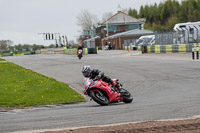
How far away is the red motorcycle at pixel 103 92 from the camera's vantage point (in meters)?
11.4

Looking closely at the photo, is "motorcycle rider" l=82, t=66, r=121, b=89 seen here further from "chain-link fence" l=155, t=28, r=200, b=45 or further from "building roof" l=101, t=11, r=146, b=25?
"building roof" l=101, t=11, r=146, b=25

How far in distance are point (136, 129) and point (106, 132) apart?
0.54 meters

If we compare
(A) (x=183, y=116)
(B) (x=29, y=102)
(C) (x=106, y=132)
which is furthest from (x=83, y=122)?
(B) (x=29, y=102)

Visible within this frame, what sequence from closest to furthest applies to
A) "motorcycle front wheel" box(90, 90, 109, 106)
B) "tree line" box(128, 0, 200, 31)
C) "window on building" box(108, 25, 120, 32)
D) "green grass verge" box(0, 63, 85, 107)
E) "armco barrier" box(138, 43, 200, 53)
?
"motorcycle front wheel" box(90, 90, 109, 106) < "green grass verge" box(0, 63, 85, 107) < "armco barrier" box(138, 43, 200, 53) < "tree line" box(128, 0, 200, 31) < "window on building" box(108, 25, 120, 32)

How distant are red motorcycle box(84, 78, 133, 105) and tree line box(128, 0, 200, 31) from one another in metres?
86.8

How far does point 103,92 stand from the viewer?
11.6 metres

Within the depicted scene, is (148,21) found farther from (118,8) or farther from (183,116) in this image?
(183,116)

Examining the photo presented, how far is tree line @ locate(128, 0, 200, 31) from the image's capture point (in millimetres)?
101375

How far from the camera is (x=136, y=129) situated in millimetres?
6863

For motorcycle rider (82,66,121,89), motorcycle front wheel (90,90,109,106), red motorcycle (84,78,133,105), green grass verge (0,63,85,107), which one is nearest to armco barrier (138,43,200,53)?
green grass verge (0,63,85,107)

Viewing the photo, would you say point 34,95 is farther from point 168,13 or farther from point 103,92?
point 168,13

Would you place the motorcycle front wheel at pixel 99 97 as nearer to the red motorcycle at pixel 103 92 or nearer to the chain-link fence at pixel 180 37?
the red motorcycle at pixel 103 92

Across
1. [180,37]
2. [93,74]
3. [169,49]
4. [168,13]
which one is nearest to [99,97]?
[93,74]

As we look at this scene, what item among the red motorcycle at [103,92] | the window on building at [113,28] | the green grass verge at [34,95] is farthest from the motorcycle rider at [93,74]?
the window on building at [113,28]
